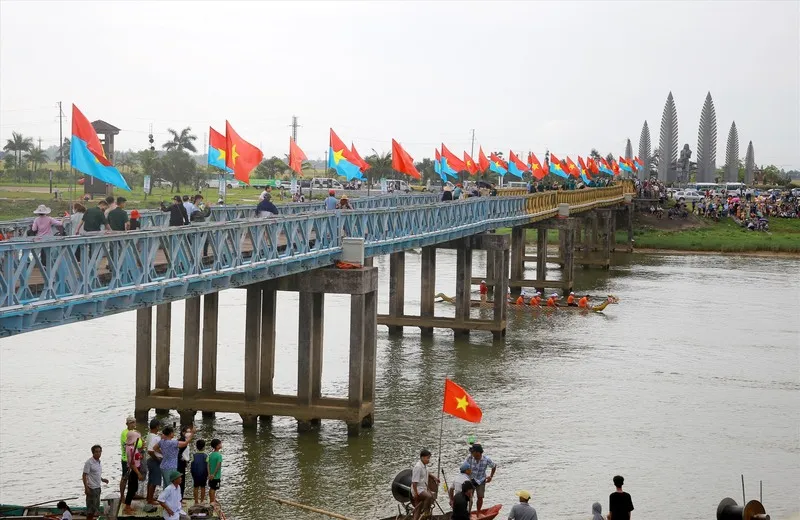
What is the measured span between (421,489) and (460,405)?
1919 millimetres

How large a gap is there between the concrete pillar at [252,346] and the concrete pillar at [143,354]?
2363 mm

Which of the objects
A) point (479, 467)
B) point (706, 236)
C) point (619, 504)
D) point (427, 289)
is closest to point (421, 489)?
point (479, 467)

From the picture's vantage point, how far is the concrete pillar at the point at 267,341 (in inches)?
1259

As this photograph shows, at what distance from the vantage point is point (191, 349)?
103 feet

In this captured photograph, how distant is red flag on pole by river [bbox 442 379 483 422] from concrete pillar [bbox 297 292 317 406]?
840 centimetres

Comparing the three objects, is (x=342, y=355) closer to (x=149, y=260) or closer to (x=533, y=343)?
(x=533, y=343)

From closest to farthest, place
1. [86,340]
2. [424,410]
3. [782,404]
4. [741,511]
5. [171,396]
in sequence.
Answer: [741,511] < [171,396] < [424,410] < [782,404] < [86,340]

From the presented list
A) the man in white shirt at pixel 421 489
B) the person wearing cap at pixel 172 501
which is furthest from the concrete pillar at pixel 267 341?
the person wearing cap at pixel 172 501

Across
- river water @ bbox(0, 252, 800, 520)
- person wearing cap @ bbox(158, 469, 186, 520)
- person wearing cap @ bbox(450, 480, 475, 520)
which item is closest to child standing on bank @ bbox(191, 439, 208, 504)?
river water @ bbox(0, 252, 800, 520)

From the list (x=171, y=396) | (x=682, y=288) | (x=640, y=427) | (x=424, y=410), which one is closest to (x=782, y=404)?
(x=640, y=427)

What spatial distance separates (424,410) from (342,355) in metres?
9.37

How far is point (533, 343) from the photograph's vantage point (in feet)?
160

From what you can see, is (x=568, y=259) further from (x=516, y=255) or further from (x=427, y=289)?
(x=427, y=289)

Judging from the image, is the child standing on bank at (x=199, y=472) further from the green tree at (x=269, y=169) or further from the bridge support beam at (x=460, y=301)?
the green tree at (x=269, y=169)
